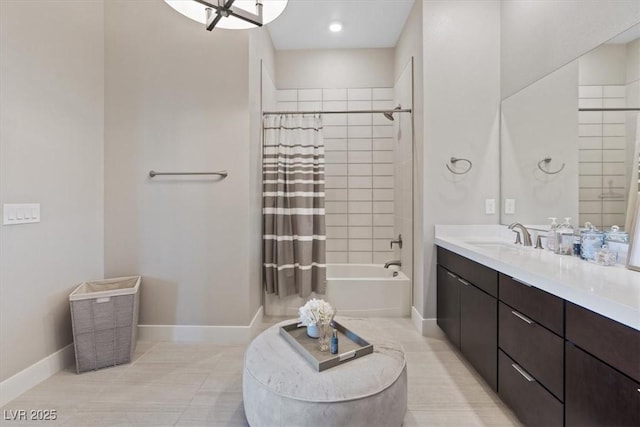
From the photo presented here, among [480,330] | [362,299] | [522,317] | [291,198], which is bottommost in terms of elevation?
[362,299]

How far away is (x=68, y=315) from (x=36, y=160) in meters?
1.05

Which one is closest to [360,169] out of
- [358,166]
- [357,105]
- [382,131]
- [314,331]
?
[358,166]

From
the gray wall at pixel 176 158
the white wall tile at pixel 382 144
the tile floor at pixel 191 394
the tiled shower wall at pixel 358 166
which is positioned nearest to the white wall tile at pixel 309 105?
the tiled shower wall at pixel 358 166

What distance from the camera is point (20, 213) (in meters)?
1.73

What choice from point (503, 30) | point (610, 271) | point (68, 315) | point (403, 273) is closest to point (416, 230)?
point (403, 273)

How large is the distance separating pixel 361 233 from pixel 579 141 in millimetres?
2220

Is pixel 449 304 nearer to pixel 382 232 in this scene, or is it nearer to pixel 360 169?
pixel 382 232

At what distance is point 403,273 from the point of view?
313cm

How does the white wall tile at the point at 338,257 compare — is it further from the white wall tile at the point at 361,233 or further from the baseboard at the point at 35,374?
the baseboard at the point at 35,374

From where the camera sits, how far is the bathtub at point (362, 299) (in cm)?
291

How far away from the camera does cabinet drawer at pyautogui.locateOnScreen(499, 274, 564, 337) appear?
3.93 feet

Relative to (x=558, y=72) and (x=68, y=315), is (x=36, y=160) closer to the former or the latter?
(x=68, y=315)

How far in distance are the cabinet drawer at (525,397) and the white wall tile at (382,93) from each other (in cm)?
294

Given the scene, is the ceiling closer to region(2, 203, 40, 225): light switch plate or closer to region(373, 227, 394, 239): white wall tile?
region(373, 227, 394, 239): white wall tile
